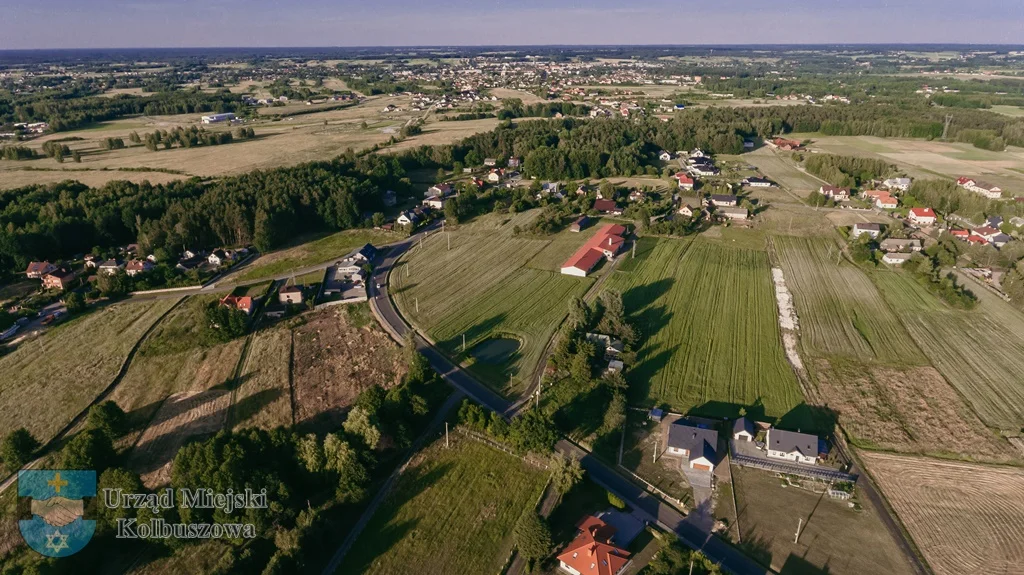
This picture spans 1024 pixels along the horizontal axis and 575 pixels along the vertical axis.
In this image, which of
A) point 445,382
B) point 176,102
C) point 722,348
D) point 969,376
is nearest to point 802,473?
A: point 722,348

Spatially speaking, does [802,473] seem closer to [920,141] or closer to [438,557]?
[438,557]

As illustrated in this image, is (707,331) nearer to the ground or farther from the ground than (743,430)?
farther from the ground

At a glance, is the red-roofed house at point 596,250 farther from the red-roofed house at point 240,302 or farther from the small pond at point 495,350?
the red-roofed house at point 240,302

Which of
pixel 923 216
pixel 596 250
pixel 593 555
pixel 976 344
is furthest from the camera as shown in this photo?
pixel 923 216

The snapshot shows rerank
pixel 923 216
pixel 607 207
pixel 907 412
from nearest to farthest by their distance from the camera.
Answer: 1. pixel 907 412
2. pixel 923 216
3. pixel 607 207

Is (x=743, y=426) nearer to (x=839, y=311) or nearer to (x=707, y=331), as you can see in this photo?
(x=707, y=331)

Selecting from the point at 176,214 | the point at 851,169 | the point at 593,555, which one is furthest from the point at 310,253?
the point at 851,169

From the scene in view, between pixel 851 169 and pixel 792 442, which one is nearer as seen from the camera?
pixel 792 442
